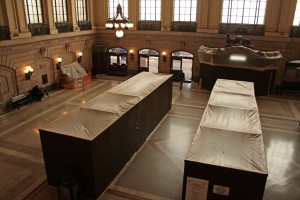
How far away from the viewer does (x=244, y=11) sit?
19781mm

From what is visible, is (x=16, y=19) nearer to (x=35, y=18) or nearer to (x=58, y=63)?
(x=35, y=18)

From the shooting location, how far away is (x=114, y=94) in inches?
432

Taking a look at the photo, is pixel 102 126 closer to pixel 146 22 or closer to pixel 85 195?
pixel 85 195

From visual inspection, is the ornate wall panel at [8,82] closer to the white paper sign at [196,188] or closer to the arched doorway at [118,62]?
the arched doorway at [118,62]

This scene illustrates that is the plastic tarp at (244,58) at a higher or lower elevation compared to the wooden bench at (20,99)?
higher

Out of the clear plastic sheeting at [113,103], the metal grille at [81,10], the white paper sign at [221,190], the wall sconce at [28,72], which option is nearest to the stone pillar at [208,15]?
the metal grille at [81,10]

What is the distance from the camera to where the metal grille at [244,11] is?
1944cm

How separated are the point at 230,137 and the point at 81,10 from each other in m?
18.6

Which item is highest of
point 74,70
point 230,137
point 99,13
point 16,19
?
point 99,13

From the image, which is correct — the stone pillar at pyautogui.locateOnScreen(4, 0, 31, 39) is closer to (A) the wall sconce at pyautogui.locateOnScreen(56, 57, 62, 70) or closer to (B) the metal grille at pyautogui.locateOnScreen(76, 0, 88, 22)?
(A) the wall sconce at pyautogui.locateOnScreen(56, 57, 62, 70)

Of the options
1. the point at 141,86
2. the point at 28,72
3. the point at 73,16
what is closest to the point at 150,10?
the point at 73,16

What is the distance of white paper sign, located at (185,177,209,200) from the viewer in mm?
6605

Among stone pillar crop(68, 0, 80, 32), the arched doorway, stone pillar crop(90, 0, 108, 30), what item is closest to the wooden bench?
stone pillar crop(68, 0, 80, 32)

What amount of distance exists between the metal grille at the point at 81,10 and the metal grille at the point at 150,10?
16.2 feet
